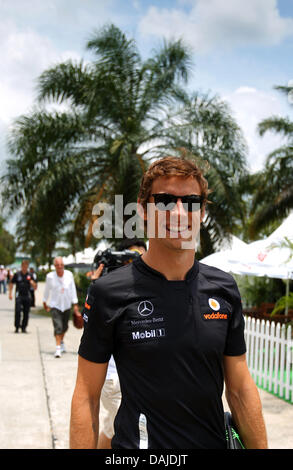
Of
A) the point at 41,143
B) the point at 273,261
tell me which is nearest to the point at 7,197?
the point at 41,143

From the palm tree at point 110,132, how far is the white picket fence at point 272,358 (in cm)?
628

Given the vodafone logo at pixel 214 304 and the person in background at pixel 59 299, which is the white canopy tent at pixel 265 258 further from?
the vodafone logo at pixel 214 304

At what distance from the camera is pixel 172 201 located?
1887 millimetres

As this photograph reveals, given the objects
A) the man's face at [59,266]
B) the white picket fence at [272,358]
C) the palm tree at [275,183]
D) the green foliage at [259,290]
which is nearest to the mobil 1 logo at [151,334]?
the white picket fence at [272,358]

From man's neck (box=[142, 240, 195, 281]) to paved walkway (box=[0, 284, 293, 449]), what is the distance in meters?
3.54

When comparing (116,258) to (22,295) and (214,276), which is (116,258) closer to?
(214,276)

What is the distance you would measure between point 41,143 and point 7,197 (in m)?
2.31

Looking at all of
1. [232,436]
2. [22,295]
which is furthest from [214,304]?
[22,295]

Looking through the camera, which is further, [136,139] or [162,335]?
[136,139]

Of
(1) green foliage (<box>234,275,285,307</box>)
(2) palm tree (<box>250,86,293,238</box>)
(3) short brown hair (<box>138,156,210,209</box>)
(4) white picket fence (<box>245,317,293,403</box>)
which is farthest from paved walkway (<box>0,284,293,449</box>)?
(2) palm tree (<box>250,86,293,238</box>)

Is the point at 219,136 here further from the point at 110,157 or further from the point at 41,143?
the point at 41,143

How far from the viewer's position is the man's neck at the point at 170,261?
74.2 inches

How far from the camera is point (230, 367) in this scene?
193 cm

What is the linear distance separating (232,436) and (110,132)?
13744 mm
